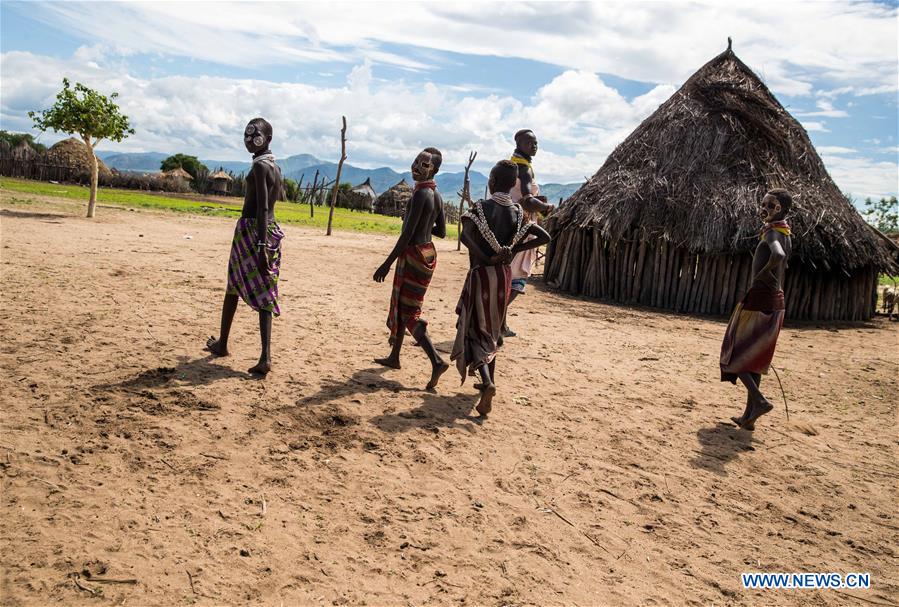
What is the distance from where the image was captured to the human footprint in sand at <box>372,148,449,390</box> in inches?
188

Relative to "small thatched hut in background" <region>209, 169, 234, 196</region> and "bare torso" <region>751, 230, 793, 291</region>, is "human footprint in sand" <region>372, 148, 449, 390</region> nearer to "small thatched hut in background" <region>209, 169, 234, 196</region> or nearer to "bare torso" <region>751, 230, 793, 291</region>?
"bare torso" <region>751, 230, 793, 291</region>

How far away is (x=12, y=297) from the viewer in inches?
248

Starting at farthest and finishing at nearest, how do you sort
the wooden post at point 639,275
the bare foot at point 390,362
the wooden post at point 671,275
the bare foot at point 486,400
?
the wooden post at point 639,275
the wooden post at point 671,275
the bare foot at point 390,362
the bare foot at point 486,400

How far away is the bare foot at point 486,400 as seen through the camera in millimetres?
4492

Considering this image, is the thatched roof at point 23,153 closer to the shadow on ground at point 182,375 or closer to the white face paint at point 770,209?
the shadow on ground at point 182,375

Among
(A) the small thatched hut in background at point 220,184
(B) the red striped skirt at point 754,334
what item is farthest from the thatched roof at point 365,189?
(B) the red striped skirt at point 754,334

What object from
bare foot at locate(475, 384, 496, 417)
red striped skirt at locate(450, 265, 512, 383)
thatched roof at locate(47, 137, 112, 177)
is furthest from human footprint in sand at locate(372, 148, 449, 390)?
thatched roof at locate(47, 137, 112, 177)

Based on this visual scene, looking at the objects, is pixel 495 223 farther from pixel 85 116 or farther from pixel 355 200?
pixel 355 200

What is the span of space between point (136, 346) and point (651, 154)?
934 centimetres

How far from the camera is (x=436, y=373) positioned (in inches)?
194

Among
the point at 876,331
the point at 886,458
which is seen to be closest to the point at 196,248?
the point at 886,458

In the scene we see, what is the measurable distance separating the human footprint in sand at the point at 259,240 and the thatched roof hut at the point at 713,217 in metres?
7.34

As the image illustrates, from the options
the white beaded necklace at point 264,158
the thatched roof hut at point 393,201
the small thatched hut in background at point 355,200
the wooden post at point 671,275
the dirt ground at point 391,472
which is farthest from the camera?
the small thatched hut in background at point 355,200

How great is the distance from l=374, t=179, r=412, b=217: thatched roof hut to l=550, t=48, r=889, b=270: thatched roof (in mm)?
29890
